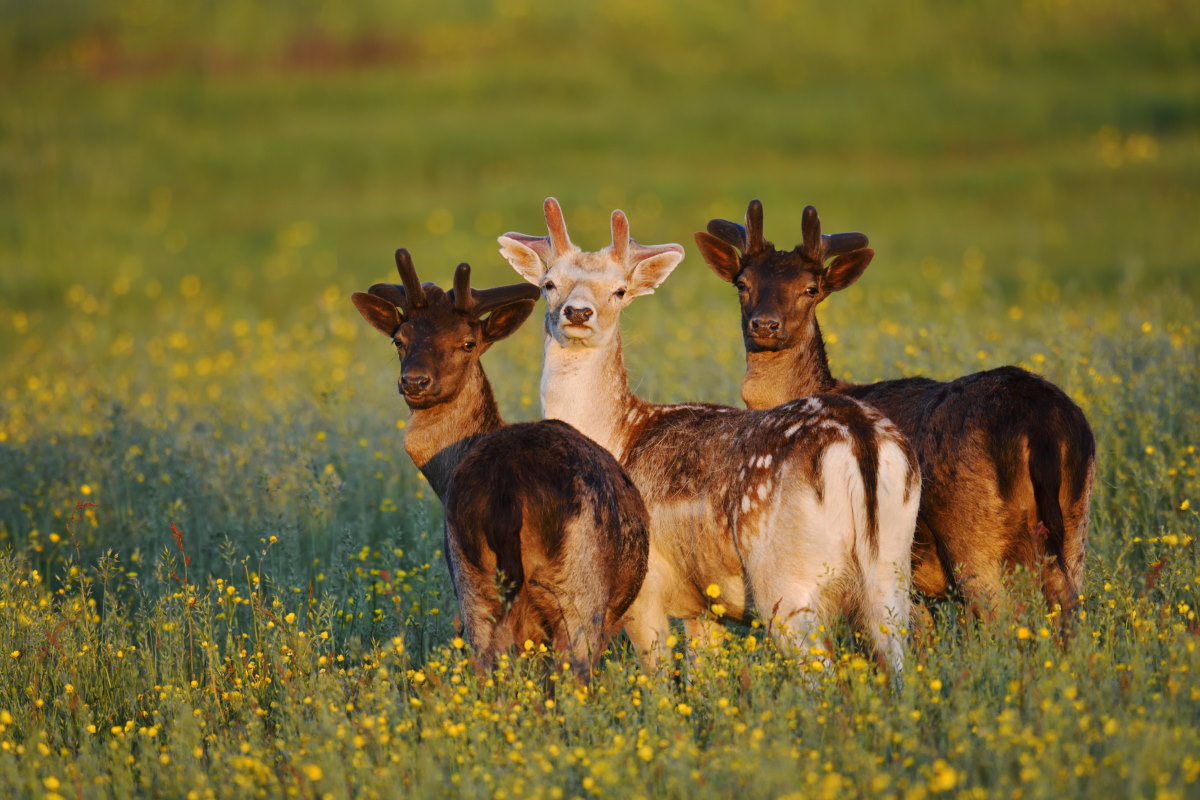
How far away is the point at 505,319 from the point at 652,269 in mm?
957

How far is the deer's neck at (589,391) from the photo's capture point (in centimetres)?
820

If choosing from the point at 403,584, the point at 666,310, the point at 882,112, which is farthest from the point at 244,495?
the point at 882,112

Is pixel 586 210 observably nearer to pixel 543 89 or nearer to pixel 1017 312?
pixel 543 89

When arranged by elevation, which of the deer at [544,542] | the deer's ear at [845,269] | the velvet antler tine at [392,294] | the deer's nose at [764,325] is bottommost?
the deer at [544,542]

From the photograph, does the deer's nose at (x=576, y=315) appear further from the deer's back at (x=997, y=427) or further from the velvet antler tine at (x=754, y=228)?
the deer's back at (x=997, y=427)

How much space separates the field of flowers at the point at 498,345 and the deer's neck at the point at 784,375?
4.81 feet

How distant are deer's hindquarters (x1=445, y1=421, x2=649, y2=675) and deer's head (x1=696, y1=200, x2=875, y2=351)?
234 cm

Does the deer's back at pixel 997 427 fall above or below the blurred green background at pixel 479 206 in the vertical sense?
below

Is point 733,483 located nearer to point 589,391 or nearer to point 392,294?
point 589,391

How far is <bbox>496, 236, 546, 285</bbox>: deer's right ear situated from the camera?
8.59 meters

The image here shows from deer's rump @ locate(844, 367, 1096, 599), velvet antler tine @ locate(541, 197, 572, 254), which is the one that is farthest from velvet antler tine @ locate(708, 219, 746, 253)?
deer's rump @ locate(844, 367, 1096, 599)

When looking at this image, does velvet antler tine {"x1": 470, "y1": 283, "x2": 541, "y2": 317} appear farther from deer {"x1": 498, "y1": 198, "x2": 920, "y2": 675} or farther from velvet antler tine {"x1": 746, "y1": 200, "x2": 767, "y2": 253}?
velvet antler tine {"x1": 746, "y1": 200, "x2": 767, "y2": 253}

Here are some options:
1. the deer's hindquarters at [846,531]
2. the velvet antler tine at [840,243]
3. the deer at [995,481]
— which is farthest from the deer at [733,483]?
the velvet antler tine at [840,243]

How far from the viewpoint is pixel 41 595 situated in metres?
8.79
